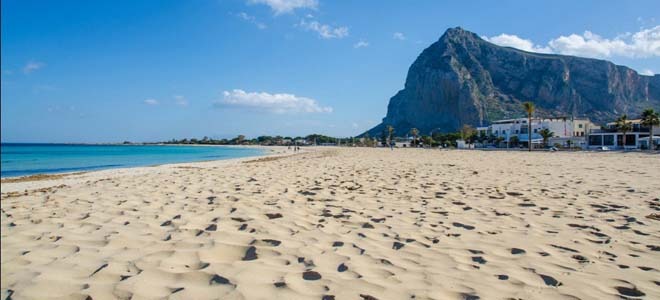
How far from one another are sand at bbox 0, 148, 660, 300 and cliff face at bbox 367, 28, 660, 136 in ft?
410

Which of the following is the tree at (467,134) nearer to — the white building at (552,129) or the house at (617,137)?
the white building at (552,129)

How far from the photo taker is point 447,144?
247 feet

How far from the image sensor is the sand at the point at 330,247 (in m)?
2.37

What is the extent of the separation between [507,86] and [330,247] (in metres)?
148

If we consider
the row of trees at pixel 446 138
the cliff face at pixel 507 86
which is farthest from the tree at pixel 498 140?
the cliff face at pixel 507 86

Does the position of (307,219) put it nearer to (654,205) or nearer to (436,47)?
(654,205)

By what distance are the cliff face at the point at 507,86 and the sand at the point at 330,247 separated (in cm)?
12484

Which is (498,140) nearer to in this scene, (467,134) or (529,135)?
(467,134)

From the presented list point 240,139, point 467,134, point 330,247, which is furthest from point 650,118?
point 240,139

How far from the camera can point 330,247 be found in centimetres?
328

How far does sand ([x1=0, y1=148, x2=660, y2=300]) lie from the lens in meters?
2.37

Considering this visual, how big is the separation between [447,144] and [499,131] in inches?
446

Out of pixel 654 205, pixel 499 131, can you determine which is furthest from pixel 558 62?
pixel 654 205

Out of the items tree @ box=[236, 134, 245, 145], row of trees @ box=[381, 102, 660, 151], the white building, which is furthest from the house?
tree @ box=[236, 134, 245, 145]
